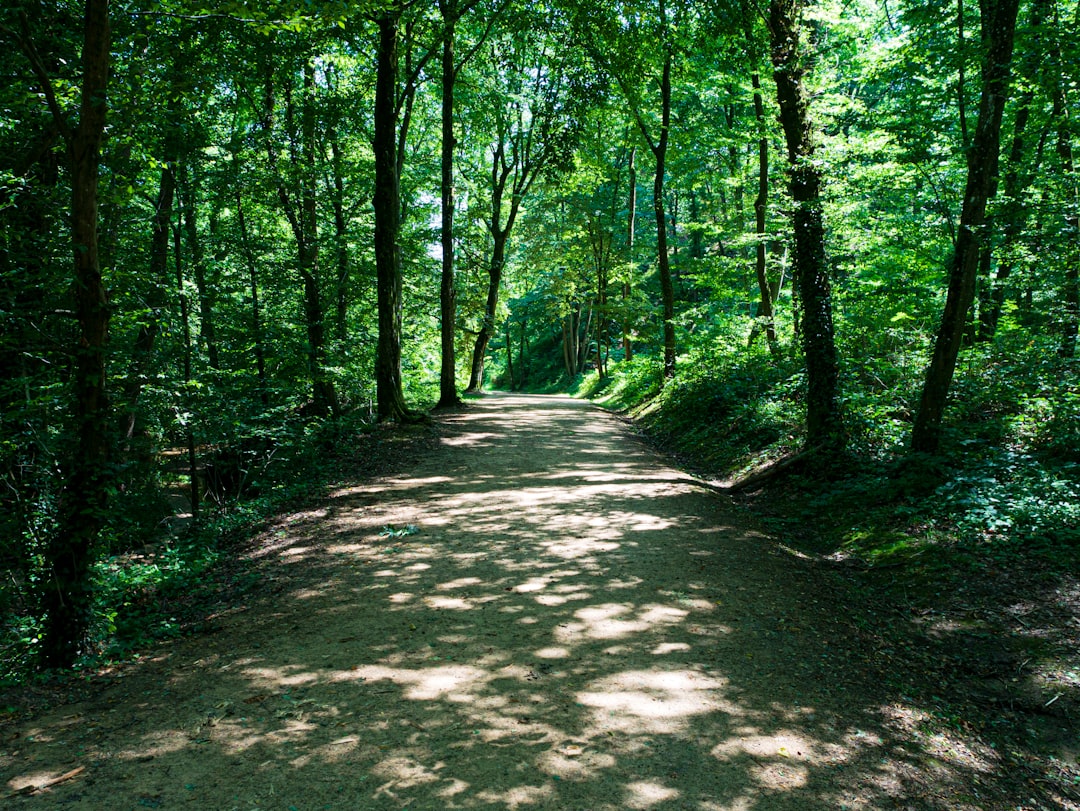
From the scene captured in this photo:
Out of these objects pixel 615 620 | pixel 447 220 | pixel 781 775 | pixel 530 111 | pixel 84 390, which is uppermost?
pixel 530 111

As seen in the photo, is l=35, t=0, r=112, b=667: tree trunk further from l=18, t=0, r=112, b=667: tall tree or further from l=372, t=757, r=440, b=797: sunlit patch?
l=372, t=757, r=440, b=797: sunlit patch

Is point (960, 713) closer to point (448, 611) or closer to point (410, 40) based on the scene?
point (448, 611)

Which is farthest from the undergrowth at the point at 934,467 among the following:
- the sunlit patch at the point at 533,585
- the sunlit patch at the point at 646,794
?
the sunlit patch at the point at 646,794

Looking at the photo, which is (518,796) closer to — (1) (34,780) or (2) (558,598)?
(2) (558,598)

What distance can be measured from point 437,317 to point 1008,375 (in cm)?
2060

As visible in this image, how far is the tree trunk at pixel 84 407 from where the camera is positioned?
4.08 metres

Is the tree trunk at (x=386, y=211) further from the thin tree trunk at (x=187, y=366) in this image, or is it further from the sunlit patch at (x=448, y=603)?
the sunlit patch at (x=448, y=603)

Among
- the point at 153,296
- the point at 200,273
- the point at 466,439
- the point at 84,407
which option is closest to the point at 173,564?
the point at 84,407

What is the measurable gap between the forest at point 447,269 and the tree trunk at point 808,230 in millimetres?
47

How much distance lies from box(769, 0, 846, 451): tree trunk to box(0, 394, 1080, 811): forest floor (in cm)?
293

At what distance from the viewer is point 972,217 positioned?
687cm

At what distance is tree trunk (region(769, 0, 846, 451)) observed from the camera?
8.39 metres

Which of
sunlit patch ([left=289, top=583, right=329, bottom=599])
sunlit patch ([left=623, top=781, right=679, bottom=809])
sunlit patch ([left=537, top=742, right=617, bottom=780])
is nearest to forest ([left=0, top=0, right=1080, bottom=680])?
sunlit patch ([left=289, top=583, right=329, bottom=599])

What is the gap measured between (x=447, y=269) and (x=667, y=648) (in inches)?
591
